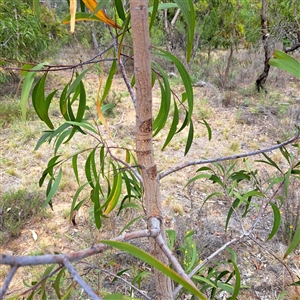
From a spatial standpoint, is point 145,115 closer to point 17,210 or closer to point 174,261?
point 174,261

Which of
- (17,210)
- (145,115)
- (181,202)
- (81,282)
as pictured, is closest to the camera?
(81,282)

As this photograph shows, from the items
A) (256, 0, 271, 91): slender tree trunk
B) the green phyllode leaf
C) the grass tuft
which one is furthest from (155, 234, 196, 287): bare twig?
(256, 0, 271, 91): slender tree trunk

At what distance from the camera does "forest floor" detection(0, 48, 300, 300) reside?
129 cm

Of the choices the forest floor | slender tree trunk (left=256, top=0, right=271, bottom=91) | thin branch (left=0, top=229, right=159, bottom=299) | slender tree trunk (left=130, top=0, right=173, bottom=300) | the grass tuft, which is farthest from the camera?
slender tree trunk (left=256, top=0, right=271, bottom=91)

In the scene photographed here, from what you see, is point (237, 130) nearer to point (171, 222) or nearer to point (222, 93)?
point (222, 93)

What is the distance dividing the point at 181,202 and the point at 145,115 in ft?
4.89

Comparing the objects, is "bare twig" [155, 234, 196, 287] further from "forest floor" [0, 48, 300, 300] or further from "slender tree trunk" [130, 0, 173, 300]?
"forest floor" [0, 48, 300, 300]

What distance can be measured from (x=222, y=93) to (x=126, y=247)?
360cm

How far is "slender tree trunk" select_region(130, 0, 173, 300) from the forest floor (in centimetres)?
18

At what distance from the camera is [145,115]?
1.24 feet

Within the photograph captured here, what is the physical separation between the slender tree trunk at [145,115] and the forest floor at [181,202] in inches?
7.0

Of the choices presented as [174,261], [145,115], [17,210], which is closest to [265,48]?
[17,210]

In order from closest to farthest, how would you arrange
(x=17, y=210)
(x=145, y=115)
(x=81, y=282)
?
(x=81, y=282), (x=145, y=115), (x=17, y=210)

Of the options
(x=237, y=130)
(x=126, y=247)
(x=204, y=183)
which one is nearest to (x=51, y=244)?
(x=204, y=183)
